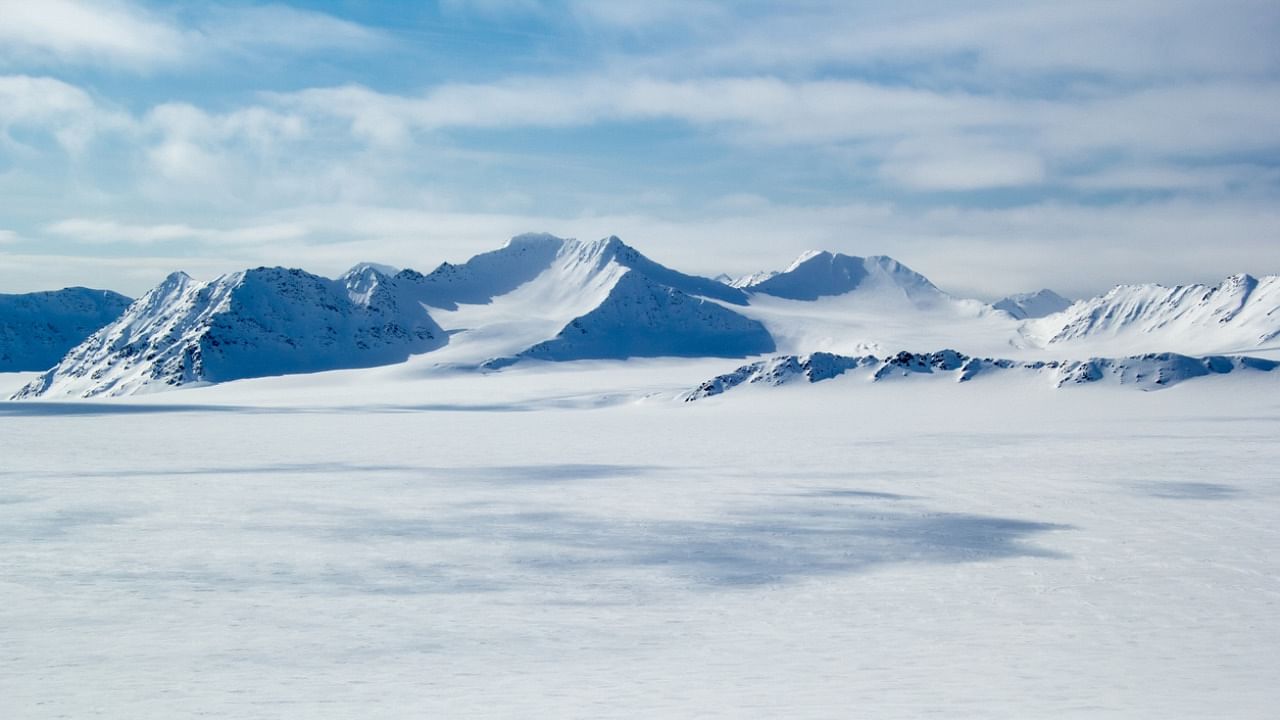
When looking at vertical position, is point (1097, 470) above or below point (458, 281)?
below

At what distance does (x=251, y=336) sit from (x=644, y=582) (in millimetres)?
138768

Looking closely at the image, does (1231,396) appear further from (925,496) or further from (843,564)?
(843,564)

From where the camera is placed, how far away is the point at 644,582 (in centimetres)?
1449

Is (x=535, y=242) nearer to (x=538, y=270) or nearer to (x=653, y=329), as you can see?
(x=538, y=270)

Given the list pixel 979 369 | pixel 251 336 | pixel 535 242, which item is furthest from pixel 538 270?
pixel 979 369

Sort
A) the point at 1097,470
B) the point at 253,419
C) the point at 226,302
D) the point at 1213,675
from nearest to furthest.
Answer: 1. the point at 1213,675
2. the point at 1097,470
3. the point at 253,419
4. the point at 226,302

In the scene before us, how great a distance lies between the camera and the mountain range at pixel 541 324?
461 feet

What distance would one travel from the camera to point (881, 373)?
67875mm

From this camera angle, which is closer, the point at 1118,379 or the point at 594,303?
the point at 1118,379

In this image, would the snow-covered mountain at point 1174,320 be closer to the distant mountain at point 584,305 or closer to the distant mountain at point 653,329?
the distant mountain at point 653,329

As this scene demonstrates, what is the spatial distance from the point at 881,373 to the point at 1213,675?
58.9 meters

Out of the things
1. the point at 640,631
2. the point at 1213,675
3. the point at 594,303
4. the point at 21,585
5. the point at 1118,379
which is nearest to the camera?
the point at 1213,675

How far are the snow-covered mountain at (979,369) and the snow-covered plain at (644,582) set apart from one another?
30094 millimetres

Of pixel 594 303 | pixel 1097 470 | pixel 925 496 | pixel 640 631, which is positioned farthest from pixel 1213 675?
pixel 594 303
